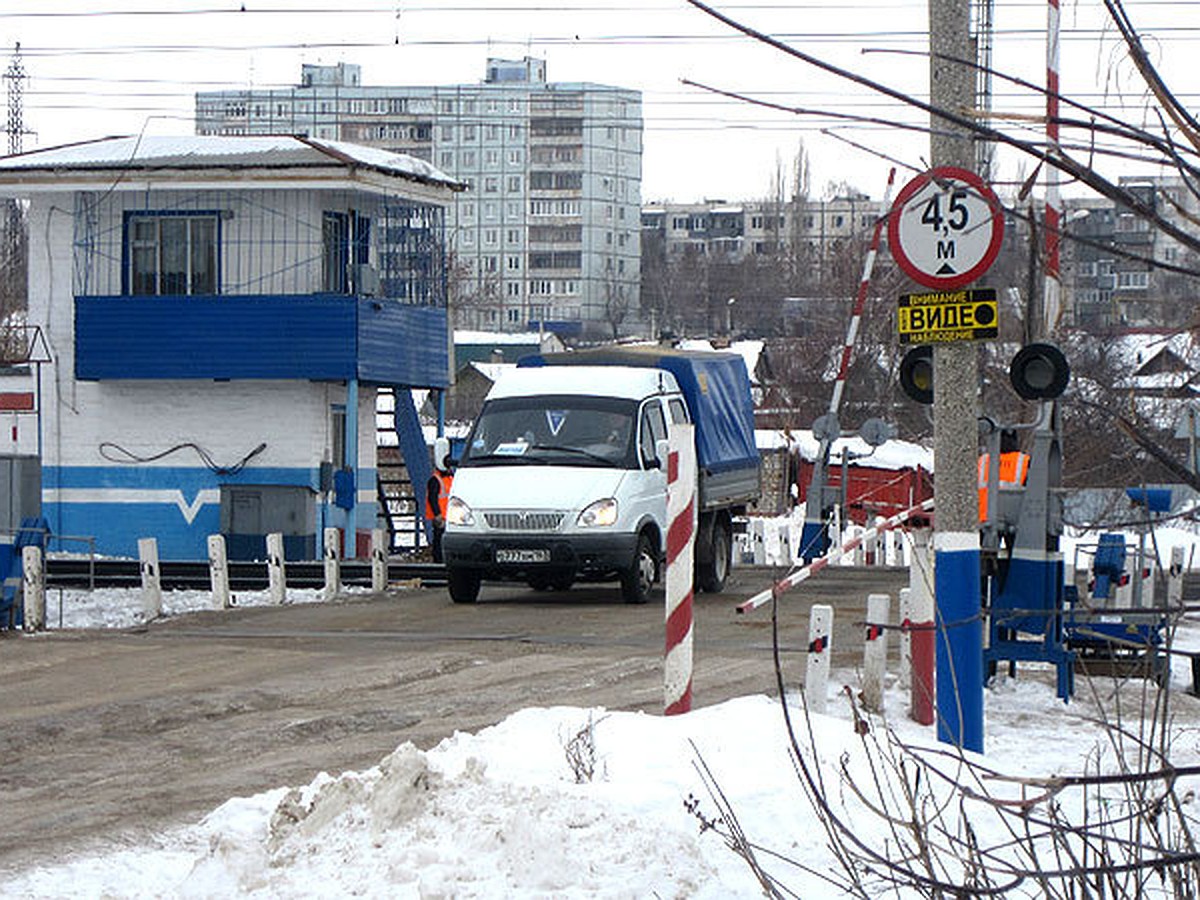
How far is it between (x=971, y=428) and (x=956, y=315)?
0.56 m

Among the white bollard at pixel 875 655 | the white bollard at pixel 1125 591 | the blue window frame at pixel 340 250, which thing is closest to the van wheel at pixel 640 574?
the white bollard at pixel 1125 591

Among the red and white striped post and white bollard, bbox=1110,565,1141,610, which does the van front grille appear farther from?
the red and white striped post

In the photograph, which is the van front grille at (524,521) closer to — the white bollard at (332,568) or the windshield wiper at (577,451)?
the windshield wiper at (577,451)

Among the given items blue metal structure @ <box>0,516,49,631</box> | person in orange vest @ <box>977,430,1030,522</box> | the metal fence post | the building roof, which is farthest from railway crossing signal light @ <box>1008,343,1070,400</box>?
the building roof

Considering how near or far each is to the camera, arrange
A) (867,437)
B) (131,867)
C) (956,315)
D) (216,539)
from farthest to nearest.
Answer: (867,437), (216,539), (956,315), (131,867)

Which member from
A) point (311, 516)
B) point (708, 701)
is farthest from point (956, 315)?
point (311, 516)

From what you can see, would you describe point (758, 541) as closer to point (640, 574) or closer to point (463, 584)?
point (463, 584)

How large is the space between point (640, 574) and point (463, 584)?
195 centimetres

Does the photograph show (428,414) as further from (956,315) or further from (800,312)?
(956,315)

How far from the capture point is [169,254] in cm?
3412

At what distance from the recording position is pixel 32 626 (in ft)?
64.6

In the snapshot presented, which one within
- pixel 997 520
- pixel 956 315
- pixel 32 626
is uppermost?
pixel 956 315

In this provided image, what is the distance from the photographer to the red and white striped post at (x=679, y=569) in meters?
10.1

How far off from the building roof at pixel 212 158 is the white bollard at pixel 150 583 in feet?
40.3
